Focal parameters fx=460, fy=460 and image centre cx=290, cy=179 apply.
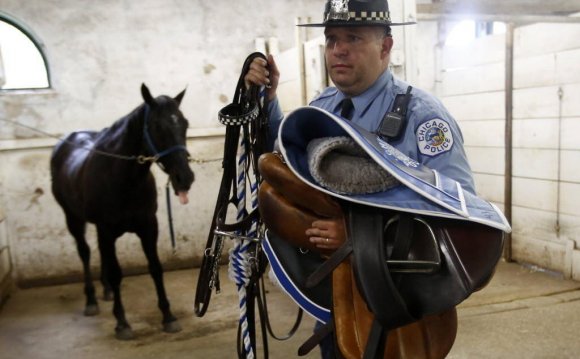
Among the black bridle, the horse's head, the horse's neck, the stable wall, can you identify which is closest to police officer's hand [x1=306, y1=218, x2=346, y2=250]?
the black bridle

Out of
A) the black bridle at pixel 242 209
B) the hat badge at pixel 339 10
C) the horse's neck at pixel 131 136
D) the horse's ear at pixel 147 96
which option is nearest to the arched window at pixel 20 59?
the horse's neck at pixel 131 136

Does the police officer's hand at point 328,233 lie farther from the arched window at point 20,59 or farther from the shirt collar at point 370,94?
the arched window at point 20,59

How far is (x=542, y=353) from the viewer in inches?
89.6

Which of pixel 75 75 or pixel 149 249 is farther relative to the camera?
pixel 75 75

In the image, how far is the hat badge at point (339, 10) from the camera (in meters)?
1.12

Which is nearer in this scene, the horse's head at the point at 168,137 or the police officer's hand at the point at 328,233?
the police officer's hand at the point at 328,233

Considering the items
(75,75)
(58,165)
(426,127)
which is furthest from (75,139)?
(426,127)

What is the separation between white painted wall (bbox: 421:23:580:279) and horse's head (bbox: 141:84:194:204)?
8.32 ft

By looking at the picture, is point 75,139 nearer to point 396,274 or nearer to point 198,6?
point 198,6

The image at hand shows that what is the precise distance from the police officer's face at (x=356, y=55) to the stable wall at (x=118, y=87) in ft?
7.98

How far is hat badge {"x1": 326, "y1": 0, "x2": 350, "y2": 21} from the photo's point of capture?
112 cm

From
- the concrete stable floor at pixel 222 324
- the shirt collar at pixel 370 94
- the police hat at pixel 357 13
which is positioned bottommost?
the concrete stable floor at pixel 222 324

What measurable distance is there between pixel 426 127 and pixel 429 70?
3490mm

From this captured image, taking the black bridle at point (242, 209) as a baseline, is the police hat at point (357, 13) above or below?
above
